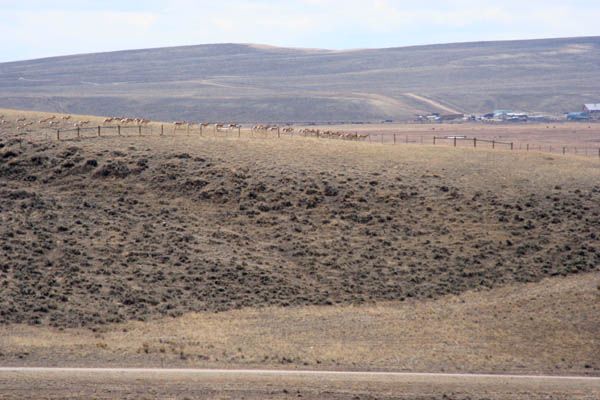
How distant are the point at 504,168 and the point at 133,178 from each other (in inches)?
690

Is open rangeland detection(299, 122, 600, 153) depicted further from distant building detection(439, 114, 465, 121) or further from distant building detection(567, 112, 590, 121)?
distant building detection(567, 112, 590, 121)

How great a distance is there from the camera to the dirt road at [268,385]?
1847 cm

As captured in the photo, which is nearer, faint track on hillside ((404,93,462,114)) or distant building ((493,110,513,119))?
distant building ((493,110,513,119))

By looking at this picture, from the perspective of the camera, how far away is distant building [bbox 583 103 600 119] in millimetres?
142750

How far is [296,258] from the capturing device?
34.9 m

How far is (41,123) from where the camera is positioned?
2056 inches

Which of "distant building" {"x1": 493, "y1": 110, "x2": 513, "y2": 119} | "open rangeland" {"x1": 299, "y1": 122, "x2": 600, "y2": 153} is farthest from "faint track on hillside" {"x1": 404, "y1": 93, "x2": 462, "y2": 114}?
"open rangeland" {"x1": 299, "y1": 122, "x2": 600, "y2": 153}

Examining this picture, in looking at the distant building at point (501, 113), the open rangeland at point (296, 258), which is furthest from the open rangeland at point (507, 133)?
the open rangeland at point (296, 258)

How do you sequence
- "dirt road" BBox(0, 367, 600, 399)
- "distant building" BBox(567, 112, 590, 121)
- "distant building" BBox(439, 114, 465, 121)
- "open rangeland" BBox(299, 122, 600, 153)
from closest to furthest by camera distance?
"dirt road" BBox(0, 367, 600, 399) < "open rangeland" BBox(299, 122, 600, 153) < "distant building" BBox(567, 112, 590, 121) < "distant building" BBox(439, 114, 465, 121)

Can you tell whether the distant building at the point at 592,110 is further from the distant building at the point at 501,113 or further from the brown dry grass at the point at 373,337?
the brown dry grass at the point at 373,337

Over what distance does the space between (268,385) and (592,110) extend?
13734 cm

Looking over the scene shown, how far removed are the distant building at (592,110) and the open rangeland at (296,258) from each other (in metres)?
96.0

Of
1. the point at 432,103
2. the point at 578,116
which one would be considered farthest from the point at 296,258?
the point at 432,103

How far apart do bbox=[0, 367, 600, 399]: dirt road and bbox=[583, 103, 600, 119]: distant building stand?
127113mm
